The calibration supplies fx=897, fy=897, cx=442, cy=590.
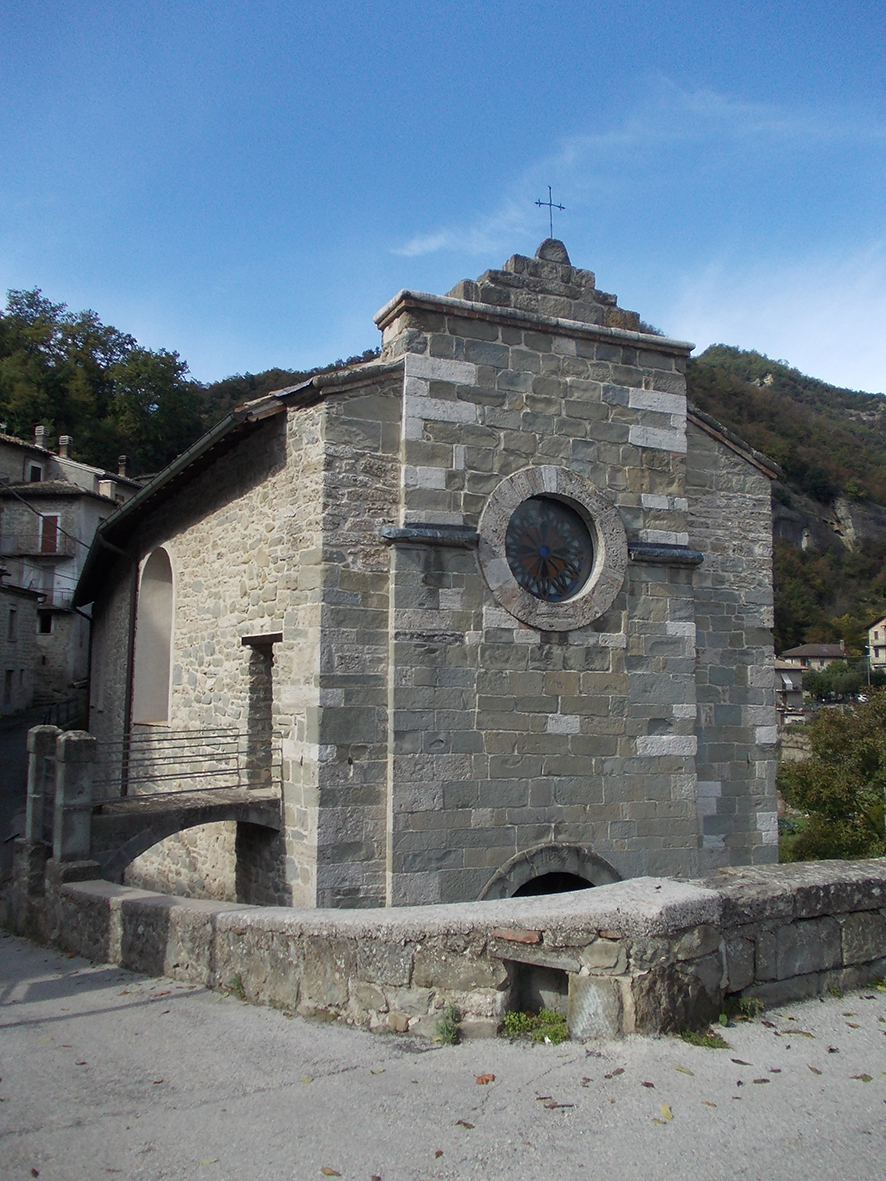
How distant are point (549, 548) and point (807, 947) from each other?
4.21m

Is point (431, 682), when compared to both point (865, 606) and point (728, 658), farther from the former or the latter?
point (865, 606)

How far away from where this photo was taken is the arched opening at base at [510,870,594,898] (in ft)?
25.0

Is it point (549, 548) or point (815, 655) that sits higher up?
point (815, 655)

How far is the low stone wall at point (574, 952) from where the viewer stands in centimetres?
372

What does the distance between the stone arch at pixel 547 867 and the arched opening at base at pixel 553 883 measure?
105 millimetres

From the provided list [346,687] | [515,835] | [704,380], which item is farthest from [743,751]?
[704,380]

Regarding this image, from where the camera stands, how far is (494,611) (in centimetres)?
747

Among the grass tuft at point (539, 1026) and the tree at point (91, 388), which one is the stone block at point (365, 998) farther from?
the tree at point (91, 388)

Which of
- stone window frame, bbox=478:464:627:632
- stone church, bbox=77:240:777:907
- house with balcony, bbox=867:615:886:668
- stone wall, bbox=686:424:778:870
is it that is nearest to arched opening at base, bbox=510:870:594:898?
stone church, bbox=77:240:777:907

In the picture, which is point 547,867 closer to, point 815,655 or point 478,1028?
point 478,1028

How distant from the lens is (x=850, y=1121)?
Answer: 324 centimetres

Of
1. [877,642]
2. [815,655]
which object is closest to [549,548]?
[815,655]

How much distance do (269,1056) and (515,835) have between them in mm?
3868

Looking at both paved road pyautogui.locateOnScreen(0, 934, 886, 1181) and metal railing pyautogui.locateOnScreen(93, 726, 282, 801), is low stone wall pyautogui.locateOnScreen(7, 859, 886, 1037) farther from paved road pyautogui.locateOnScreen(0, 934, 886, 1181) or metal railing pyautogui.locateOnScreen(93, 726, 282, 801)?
metal railing pyautogui.locateOnScreen(93, 726, 282, 801)
